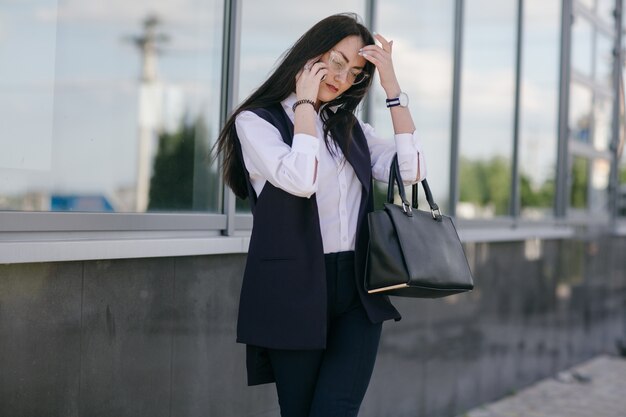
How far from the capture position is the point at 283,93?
2.61 m

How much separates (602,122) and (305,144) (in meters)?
6.88

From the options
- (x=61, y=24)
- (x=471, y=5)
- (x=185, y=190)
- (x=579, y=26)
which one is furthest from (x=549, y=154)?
(x=61, y=24)

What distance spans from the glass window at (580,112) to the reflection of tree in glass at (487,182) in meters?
1.31

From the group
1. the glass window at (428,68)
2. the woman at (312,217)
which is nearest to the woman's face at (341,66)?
the woman at (312,217)

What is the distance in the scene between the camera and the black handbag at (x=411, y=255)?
2.47 metres

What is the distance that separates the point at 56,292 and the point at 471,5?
13.0 feet

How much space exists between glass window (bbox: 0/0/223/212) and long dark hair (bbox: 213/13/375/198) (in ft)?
2.66

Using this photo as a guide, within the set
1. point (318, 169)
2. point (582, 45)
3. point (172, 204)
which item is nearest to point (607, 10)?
point (582, 45)

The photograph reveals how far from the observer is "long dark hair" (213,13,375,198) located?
2.59 metres

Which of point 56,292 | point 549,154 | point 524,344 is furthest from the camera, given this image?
point 549,154

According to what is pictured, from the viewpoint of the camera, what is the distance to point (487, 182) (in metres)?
6.46

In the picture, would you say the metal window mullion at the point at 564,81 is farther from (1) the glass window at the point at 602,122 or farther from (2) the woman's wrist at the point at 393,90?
(2) the woman's wrist at the point at 393,90

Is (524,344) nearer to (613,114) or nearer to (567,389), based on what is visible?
(567,389)

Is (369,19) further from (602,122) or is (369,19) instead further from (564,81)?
(602,122)
